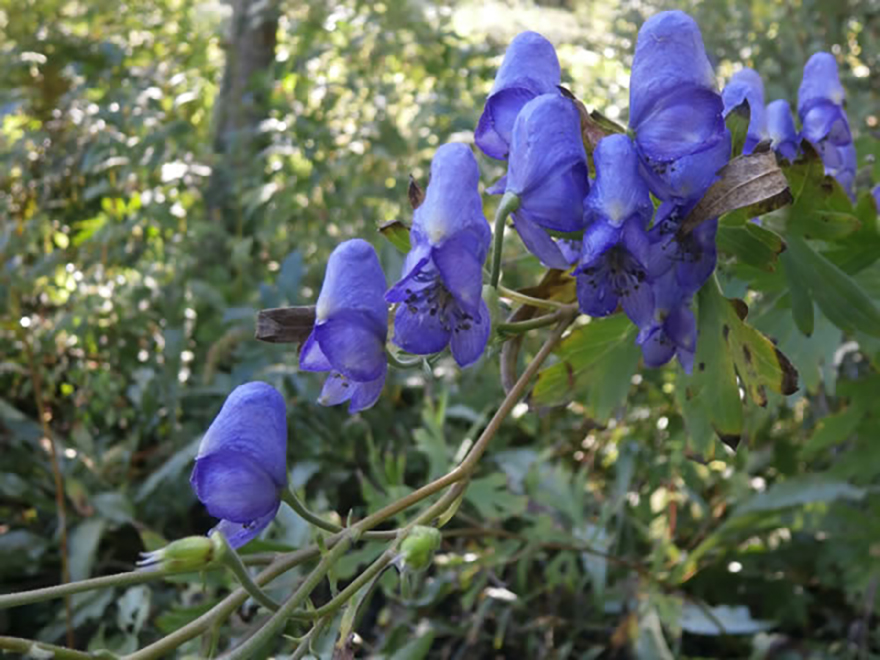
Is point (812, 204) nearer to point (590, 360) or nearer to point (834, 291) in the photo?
point (834, 291)

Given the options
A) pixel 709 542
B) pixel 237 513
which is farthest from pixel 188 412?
pixel 237 513

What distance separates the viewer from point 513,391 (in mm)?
614

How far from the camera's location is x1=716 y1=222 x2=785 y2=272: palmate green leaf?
64 centimetres

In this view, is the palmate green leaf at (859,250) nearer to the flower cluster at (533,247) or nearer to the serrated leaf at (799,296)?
the serrated leaf at (799,296)

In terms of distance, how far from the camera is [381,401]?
1714 millimetres

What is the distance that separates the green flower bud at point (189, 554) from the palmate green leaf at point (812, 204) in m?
0.50

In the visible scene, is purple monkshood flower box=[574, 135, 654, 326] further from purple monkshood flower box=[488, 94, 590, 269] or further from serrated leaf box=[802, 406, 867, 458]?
serrated leaf box=[802, 406, 867, 458]

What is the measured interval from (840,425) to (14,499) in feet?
4.58

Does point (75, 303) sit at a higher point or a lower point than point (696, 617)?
higher

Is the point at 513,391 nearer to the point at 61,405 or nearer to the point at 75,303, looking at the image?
the point at 75,303

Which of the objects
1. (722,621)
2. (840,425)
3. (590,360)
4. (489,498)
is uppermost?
(590,360)

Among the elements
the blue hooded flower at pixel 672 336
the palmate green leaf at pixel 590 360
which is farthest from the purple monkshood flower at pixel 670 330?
the palmate green leaf at pixel 590 360

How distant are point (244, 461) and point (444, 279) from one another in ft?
0.50

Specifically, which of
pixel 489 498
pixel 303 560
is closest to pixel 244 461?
pixel 303 560
